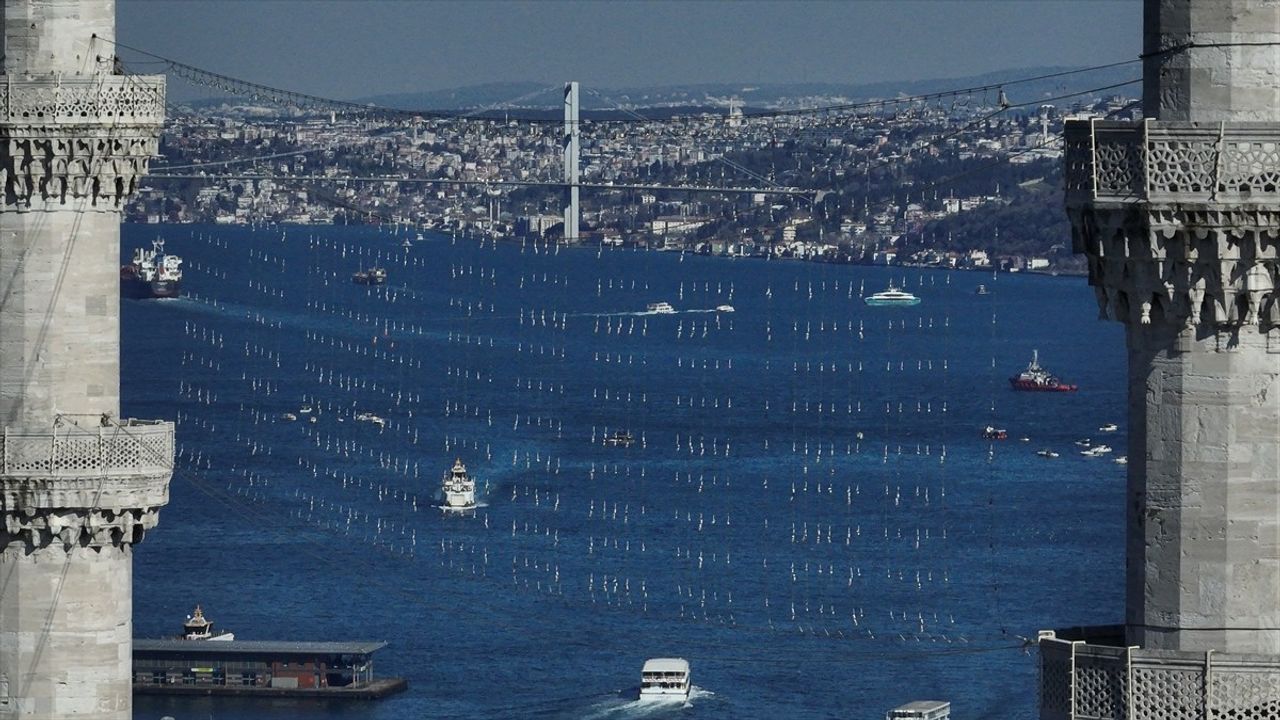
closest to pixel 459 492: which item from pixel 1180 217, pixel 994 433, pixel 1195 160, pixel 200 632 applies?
pixel 200 632

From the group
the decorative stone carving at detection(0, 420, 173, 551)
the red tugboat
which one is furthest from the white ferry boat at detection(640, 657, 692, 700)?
the red tugboat

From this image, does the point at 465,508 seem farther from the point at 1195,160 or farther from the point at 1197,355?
the point at 1195,160

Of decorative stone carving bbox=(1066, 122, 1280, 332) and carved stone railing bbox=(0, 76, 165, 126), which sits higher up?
carved stone railing bbox=(0, 76, 165, 126)

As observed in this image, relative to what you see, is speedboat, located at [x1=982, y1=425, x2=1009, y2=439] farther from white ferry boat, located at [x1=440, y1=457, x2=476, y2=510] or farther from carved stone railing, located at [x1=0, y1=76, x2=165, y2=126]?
carved stone railing, located at [x1=0, y1=76, x2=165, y2=126]

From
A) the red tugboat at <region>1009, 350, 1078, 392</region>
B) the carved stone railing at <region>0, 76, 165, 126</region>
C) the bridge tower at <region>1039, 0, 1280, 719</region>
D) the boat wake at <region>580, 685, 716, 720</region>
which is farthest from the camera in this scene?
the red tugboat at <region>1009, 350, 1078, 392</region>

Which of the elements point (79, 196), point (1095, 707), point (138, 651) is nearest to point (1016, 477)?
point (138, 651)

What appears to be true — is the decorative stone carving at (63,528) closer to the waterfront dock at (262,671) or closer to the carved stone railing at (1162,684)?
the carved stone railing at (1162,684)
